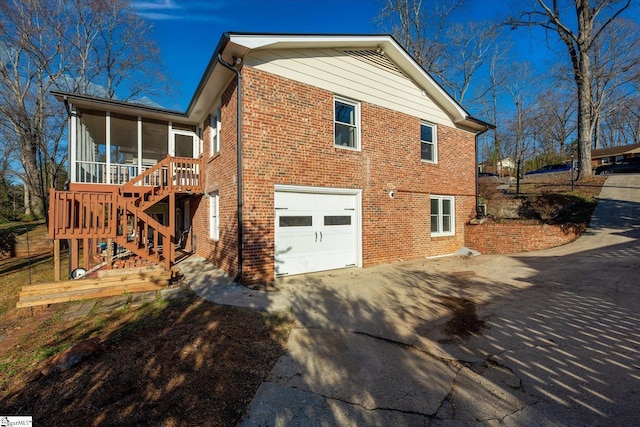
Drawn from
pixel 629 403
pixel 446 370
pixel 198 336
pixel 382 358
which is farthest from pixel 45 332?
pixel 629 403

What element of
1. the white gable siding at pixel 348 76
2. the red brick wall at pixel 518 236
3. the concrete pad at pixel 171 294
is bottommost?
the concrete pad at pixel 171 294

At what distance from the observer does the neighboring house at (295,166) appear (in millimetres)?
6957

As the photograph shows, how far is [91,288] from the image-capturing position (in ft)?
20.3

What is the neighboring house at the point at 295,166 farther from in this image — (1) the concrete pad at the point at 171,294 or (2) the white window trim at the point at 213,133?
(1) the concrete pad at the point at 171,294

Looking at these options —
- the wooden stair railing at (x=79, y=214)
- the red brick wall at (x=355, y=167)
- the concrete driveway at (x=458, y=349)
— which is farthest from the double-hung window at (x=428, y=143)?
the wooden stair railing at (x=79, y=214)

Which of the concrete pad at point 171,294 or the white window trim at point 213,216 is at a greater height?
the white window trim at point 213,216

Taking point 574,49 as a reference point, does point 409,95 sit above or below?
below

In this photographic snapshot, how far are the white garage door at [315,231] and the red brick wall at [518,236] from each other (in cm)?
589

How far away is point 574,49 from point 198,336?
84.3 feet

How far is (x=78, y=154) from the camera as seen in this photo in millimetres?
9875

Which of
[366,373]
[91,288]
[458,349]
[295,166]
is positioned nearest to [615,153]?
[295,166]

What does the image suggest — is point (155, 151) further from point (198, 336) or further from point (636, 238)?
point (636, 238)

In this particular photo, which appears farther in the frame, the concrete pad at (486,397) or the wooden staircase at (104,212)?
the wooden staircase at (104,212)

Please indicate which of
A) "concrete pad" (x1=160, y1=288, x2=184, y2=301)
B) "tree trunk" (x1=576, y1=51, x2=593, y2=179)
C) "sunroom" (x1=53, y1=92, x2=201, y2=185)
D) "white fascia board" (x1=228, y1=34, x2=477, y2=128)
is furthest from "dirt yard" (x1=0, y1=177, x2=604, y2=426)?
"tree trunk" (x1=576, y1=51, x2=593, y2=179)
